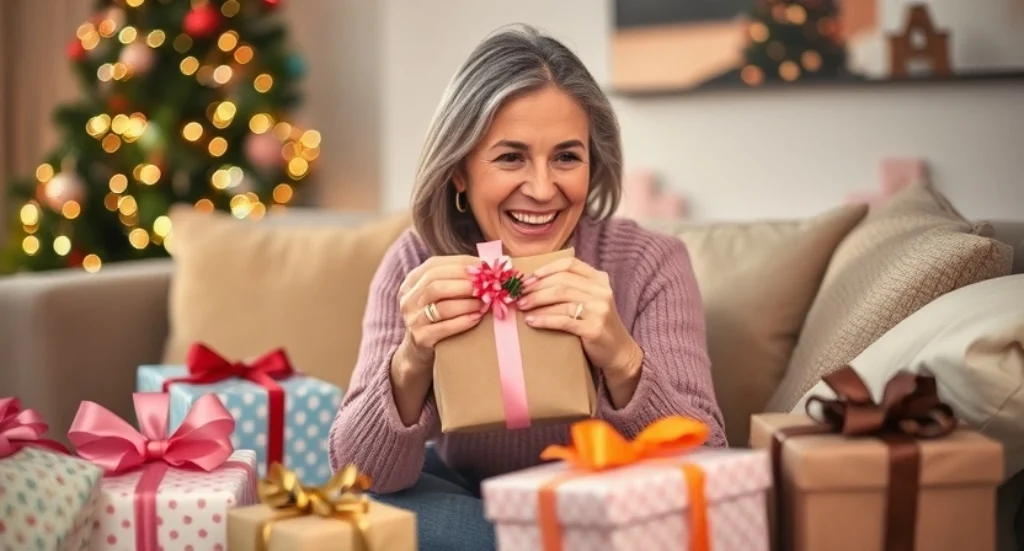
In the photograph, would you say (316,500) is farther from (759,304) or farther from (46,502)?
(759,304)

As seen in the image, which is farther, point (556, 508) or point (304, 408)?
point (304, 408)

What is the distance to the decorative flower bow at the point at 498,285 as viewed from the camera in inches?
58.6

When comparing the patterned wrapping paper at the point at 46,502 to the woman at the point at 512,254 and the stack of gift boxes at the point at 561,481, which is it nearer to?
the stack of gift boxes at the point at 561,481

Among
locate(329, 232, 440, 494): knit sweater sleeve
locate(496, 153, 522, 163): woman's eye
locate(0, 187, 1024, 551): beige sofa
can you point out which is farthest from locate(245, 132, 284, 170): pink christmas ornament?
locate(496, 153, 522, 163): woman's eye

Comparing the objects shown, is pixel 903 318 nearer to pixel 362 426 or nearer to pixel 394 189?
pixel 362 426

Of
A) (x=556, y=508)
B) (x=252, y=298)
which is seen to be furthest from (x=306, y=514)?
(x=252, y=298)

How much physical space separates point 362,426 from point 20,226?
2.94 meters

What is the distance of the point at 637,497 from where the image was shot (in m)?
1.14

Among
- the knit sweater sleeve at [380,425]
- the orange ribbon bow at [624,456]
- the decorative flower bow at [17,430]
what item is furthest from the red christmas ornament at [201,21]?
the orange ribbon bow at [624,456]

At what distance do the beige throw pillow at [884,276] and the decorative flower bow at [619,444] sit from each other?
0.59 metres

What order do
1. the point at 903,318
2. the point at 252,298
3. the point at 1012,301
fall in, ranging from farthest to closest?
the point at 252,298, the point at 903,318, the point at 1012,301

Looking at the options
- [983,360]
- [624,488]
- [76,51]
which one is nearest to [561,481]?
[624,488]

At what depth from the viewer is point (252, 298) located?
2666 millimetres

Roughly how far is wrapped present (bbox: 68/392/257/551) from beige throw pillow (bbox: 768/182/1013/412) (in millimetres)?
821
